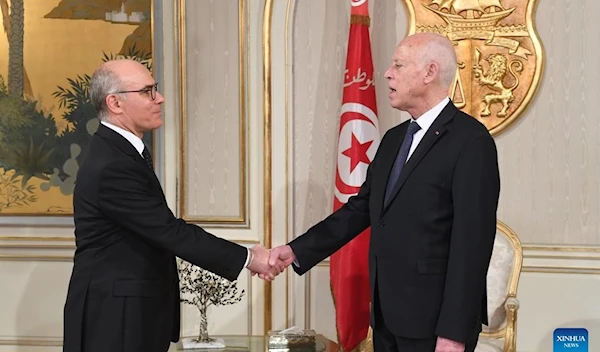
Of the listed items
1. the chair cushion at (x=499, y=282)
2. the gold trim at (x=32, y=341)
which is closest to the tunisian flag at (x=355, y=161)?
the chair cushion at (x=499, y=282)

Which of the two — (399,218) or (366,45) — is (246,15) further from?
(399,218)

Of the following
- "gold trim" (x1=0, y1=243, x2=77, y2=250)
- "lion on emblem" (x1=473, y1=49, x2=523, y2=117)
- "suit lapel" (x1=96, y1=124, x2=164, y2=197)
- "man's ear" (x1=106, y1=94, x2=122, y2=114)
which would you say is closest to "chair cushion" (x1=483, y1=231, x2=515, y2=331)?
"lion on emblem" (x1=473, y1=49, x2=523, y2=117)

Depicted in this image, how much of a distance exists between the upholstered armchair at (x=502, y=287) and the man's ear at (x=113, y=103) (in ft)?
5.96

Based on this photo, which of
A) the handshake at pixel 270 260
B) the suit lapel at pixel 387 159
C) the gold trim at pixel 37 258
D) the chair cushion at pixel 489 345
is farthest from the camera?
the gold trim at pixel 37 258

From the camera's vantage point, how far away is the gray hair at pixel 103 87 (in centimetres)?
285

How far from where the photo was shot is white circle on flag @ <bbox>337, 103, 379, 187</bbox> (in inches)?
167

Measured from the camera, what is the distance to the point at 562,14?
432cm

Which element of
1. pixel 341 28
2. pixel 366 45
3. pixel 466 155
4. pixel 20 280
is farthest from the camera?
pixel 20 280

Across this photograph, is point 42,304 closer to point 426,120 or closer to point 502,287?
point 502,287

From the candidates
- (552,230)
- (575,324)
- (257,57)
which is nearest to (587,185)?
(552,230)

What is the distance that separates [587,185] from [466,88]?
2.67ft

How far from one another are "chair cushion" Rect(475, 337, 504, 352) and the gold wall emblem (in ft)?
3.71

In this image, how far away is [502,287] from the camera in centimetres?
403

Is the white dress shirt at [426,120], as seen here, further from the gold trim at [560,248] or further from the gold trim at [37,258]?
the gold trim at [37,258]
